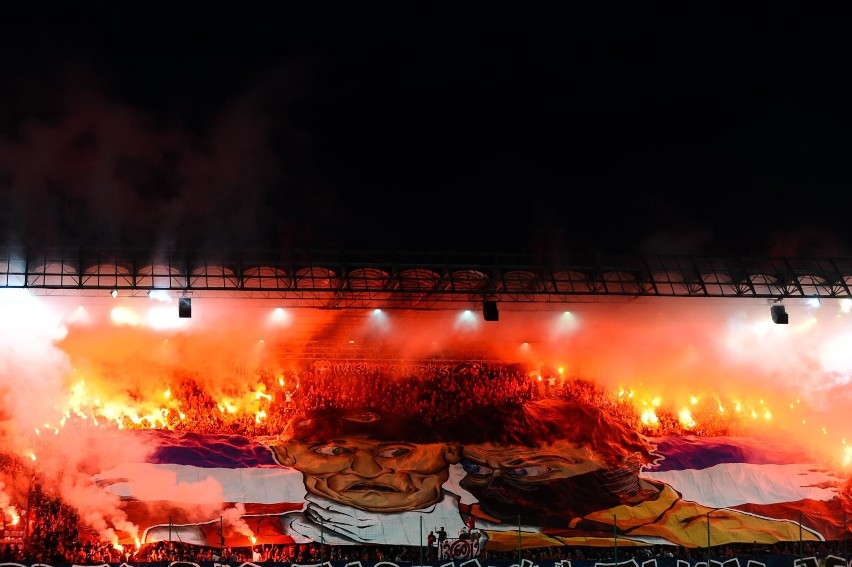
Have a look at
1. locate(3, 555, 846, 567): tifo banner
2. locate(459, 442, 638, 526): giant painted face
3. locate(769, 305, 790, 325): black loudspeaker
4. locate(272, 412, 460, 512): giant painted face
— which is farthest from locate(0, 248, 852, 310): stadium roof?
locate(3, 555, 846, 567): tifo banner

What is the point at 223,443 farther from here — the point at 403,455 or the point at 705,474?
the point at 705,474

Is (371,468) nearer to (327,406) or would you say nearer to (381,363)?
(327,406)

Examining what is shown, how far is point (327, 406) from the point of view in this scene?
30469 millimetres

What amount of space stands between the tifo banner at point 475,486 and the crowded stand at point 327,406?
0.46m

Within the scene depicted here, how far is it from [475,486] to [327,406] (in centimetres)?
647

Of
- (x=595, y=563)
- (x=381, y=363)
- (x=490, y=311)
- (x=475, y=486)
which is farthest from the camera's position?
(x=381, y=363)

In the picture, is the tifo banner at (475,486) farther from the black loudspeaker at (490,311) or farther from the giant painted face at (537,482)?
the black loudspeaker at (490,311)

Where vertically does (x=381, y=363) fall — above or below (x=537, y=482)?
above

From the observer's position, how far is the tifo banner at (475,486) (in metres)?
25.4

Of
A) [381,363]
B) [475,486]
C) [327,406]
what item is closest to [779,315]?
[475,486]

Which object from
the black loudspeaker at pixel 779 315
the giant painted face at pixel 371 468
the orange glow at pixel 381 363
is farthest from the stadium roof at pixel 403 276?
the giant painted face at pixel 371 468

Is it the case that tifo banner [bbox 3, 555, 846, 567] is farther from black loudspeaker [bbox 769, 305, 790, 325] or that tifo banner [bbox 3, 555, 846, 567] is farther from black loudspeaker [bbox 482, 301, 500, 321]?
black loudspeaker [bbox 769, 305, 790, 325]

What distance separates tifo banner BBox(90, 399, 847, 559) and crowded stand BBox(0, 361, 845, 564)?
18.3 inches

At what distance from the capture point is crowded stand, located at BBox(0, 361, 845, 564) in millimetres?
23734
